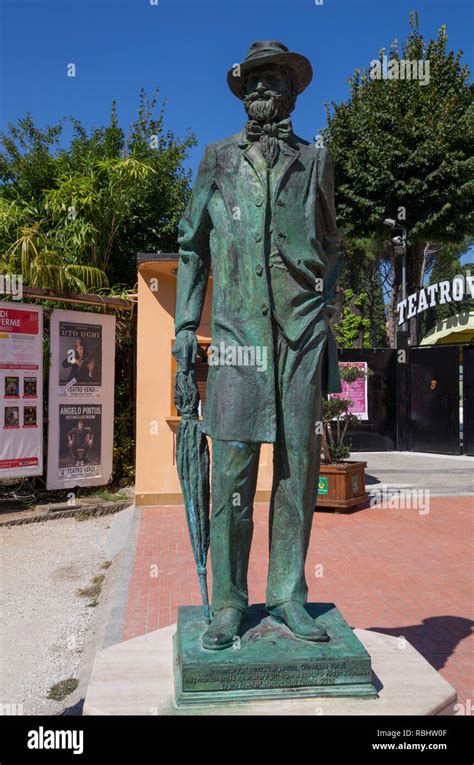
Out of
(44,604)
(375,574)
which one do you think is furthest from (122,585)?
(375,574)

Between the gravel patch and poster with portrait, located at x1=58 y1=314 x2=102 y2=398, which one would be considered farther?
poster with portrait, located at x1=58 y1=314 x2=102 y2=398

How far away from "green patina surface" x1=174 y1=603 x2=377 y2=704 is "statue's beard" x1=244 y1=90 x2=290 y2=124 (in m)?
2.16

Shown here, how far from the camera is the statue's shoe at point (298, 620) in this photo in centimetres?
269

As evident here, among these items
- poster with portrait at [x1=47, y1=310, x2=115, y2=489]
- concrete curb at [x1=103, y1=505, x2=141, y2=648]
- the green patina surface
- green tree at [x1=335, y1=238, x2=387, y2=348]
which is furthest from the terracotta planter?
green tree at [x1=335, y1=238, x2=387, y2=348]

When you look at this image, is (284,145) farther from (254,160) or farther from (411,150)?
(411,150)

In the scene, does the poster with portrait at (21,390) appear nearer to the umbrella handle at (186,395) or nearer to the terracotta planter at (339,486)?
the terracotta planter at (339,486)

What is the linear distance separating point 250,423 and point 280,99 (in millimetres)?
1376

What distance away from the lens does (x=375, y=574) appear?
247 inches

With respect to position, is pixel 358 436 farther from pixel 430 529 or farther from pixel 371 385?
pixel 430 529

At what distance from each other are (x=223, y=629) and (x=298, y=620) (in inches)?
12.3

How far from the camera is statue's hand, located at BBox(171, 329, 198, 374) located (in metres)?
2.95

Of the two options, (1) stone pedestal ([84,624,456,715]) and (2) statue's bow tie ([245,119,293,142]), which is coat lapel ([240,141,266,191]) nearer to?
(2) statue's bow tie ([245,119,293,142])

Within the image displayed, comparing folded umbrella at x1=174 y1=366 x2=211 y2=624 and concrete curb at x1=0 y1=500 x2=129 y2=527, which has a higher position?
folded umbrella at x1=174 y1=366 x2=211 y2=624

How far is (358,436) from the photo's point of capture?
16.2 m
